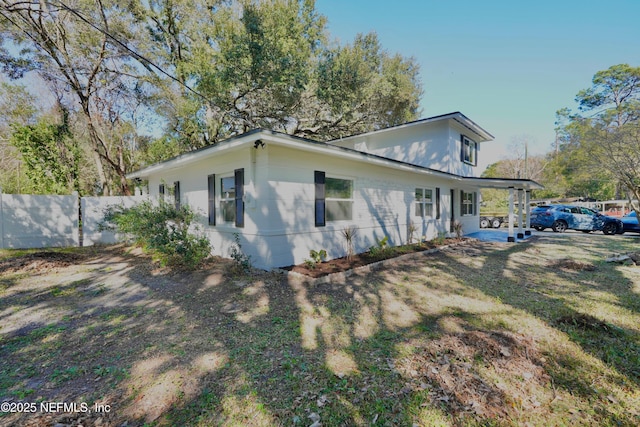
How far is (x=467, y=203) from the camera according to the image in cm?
1528

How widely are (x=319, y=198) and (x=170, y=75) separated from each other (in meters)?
7.02

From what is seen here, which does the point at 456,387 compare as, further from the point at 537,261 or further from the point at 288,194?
the point at 537,261

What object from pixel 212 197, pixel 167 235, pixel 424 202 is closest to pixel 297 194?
pixel 212 197

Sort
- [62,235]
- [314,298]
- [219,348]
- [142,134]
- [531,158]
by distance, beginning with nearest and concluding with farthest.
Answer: [219,348] → [314,298] → [62,235] → [142,134] → [531,158]

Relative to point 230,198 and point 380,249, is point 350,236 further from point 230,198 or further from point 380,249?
point 230,198

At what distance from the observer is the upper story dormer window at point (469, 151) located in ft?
46.7

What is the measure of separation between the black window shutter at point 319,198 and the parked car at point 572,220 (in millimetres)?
16359

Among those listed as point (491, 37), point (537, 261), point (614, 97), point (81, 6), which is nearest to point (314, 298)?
point (537, 261)

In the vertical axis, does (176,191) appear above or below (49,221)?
above

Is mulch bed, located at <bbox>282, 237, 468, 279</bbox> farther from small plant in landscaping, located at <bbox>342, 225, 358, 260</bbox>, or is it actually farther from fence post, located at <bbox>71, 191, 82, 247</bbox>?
fence post, located at <bbox>71, 191, 82, 247</bbox>

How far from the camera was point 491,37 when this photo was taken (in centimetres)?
1112

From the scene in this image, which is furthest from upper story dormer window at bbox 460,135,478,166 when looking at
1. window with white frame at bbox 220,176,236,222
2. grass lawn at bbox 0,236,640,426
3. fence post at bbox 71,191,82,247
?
fence post at bbox 71,191,82,247

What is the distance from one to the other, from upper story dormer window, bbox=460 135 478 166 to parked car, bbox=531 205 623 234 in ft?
18.4

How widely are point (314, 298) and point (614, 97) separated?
32.2m
